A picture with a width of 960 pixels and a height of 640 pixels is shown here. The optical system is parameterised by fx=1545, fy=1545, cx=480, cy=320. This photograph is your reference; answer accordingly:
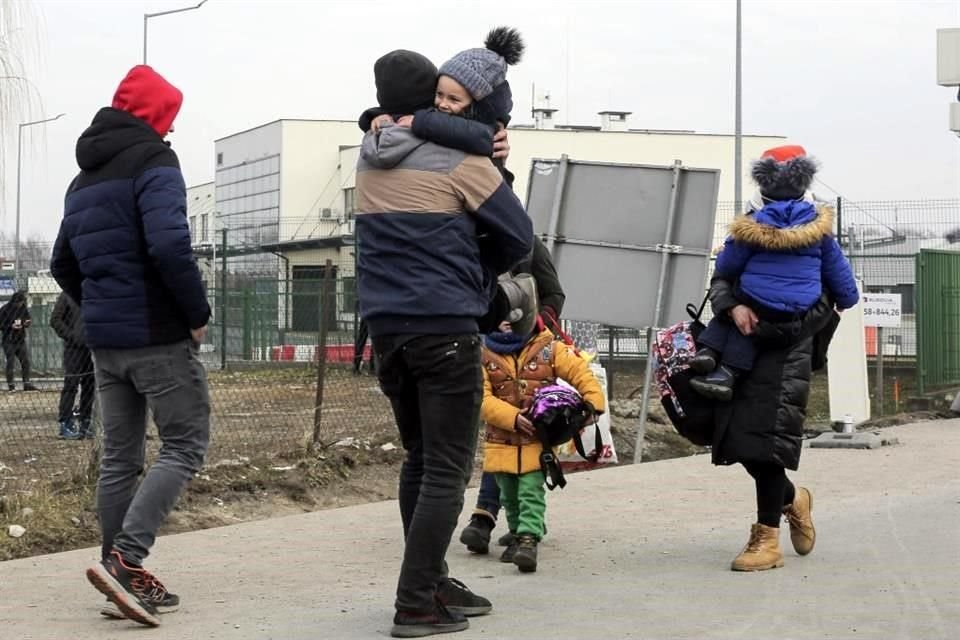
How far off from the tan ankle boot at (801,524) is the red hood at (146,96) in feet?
10.7

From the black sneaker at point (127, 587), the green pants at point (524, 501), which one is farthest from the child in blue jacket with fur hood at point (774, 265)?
the black sneaker at point (127, 587)

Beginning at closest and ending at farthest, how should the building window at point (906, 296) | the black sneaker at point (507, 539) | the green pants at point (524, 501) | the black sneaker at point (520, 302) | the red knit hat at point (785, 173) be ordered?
1. the black sneaker at point (520, 302)
2. the red knit hat at point (785, 173)
3. the green pants at point (524, 501)
4. the black sneaker at point (507, 539)
5. the building window at point (906, 296)

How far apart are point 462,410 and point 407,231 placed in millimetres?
660

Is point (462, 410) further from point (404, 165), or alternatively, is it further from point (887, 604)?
point (887, 604)

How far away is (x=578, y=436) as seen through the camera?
7234 mm

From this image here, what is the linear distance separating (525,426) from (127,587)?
203cm

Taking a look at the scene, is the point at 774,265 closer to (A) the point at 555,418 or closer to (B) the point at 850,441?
(A) the point at 555,418

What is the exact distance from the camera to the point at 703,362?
673cm

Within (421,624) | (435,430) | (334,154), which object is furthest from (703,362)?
(334,154)

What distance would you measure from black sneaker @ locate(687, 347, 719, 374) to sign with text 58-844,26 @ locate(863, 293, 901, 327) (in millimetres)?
9972

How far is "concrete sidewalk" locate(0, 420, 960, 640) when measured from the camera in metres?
5.66

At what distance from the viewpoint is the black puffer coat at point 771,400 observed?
665 cm

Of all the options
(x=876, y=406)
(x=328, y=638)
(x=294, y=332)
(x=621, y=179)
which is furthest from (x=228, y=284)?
(x=328, y=638)

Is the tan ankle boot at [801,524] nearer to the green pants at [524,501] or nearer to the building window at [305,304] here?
the green pants at [524,501]
